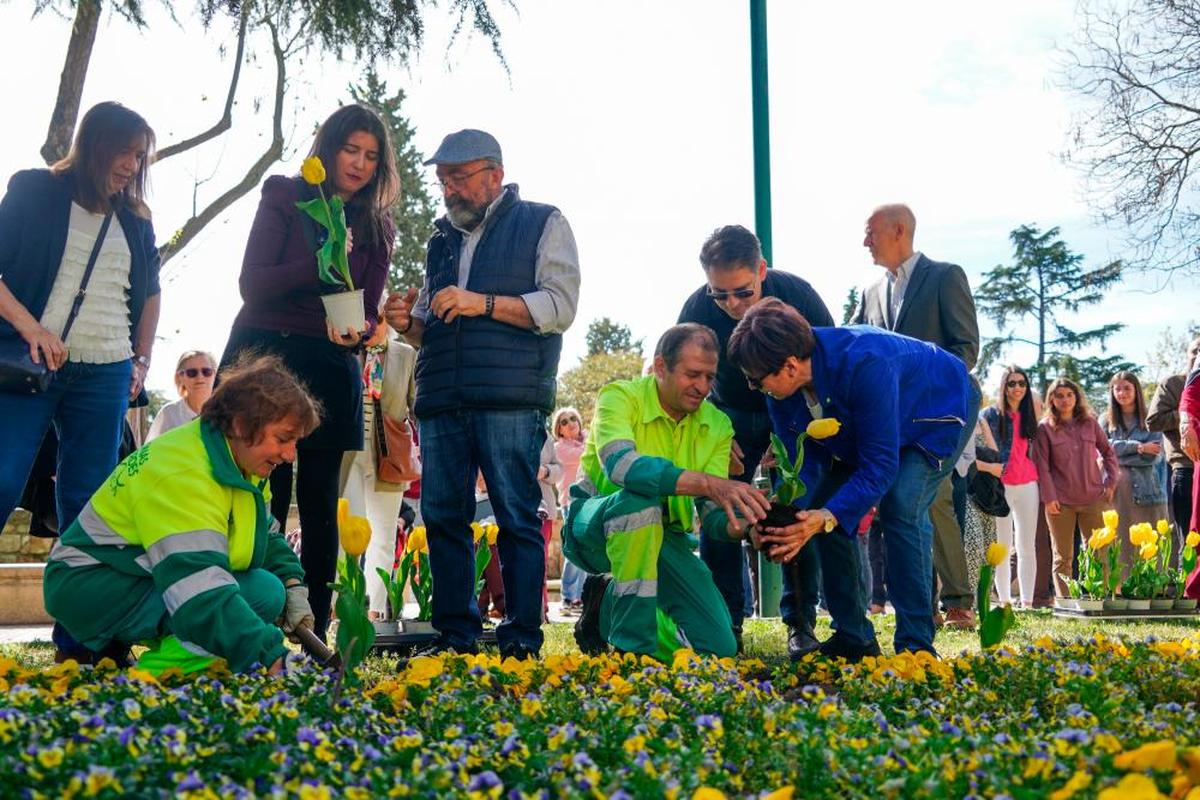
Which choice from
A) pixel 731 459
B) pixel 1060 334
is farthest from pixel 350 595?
pixel 1060 334

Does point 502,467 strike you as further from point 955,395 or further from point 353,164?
point 955,395

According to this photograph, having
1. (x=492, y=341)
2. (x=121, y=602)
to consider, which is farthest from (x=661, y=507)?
(x=121, y=602)

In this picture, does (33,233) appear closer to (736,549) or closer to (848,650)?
(736,549)

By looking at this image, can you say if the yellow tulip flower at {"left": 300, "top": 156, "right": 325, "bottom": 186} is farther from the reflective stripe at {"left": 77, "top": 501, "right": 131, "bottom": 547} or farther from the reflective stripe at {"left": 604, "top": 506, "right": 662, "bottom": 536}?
the reflective stripe at {"left": 604, "top": 506, "right": 662, "bottom": 536}

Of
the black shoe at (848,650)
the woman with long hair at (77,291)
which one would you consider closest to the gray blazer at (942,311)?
the black shoe at (848,650)

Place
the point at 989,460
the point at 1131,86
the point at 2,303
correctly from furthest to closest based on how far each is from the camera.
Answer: the point at 1131,86 < the point at 989,460 < the point at 2,303

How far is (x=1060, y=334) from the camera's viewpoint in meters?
51.1

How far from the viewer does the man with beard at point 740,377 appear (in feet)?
17.9

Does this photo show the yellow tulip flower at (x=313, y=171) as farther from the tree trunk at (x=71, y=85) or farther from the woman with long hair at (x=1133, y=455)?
the woman with long hair at (x=1133, y=455)

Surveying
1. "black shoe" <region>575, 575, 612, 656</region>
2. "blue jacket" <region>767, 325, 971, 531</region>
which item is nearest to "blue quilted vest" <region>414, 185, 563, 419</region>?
"black shoe" <region>575, 575, 612, 656</region>

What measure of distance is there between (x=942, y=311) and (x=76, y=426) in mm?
4108

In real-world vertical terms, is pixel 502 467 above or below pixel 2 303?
below

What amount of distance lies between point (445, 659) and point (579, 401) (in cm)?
4518

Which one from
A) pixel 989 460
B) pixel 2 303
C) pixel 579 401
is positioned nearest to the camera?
pixel 2 303
